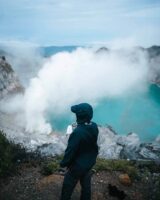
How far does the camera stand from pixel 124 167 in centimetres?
984

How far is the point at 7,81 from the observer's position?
7731 cm

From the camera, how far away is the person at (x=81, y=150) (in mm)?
6254

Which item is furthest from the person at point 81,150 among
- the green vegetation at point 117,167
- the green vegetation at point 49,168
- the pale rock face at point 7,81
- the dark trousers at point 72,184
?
the pale rock face at point 7,81

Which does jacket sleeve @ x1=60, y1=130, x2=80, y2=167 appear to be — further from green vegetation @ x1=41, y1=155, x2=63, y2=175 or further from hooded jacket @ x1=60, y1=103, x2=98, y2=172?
green vegetation @ x1=41, y1=155, x2=63, y2=175

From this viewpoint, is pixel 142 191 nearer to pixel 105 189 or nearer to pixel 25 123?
pixel 105 189

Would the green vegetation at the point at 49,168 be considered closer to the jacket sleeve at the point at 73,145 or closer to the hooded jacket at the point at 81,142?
the hooded jacket at the point at 81,142

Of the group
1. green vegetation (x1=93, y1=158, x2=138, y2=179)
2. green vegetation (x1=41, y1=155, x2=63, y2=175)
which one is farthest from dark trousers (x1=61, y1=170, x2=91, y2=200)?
green vegetation (x1=93, y1=158, x2=138, y2=179)

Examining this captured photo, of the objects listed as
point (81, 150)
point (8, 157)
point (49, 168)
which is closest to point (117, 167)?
point (49, 168)

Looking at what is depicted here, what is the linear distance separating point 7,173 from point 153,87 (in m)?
94.2

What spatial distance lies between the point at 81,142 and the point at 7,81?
72.9m

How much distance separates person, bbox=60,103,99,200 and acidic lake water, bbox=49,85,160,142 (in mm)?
52462

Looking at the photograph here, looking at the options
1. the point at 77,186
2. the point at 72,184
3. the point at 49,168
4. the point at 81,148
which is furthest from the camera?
the point at 49,168

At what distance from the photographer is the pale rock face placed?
75213 millimetres

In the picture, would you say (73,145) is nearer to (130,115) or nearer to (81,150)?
(81,150)
